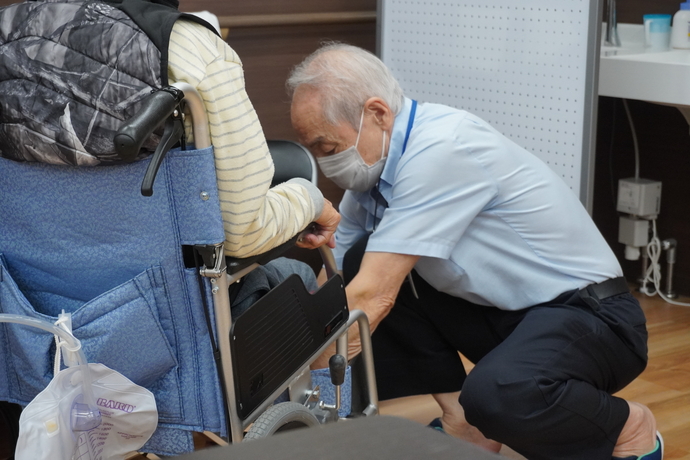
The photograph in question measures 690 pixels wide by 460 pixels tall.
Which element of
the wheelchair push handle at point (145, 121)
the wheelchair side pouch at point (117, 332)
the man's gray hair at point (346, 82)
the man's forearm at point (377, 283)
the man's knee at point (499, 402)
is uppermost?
the wheelchair push handle at point (145, 121)

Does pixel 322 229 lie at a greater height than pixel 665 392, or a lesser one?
greater

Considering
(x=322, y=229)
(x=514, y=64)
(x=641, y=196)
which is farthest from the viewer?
(x=641, y=196)

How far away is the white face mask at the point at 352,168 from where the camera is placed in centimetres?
161

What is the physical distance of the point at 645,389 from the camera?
6.82 feet

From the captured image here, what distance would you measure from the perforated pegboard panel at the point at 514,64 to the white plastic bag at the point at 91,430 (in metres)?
1.40

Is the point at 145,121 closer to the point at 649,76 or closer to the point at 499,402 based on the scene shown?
the point at 499,402

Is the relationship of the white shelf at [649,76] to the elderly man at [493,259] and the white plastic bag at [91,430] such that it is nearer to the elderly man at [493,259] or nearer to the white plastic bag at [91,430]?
the elderly man at [493,259]

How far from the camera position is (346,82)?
156 cm

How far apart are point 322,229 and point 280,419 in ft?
0.99

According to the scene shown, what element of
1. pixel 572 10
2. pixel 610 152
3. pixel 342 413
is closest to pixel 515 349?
pixel 342 413

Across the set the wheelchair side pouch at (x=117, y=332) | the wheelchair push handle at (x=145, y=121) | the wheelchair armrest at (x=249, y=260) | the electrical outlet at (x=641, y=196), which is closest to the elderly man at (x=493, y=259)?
the wheelchair armrest at (x=249, y=260)

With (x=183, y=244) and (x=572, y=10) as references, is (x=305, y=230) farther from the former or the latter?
(x=572, y=10)

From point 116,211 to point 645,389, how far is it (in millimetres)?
1565

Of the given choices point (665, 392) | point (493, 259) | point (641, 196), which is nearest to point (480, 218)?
point (493, 259)
